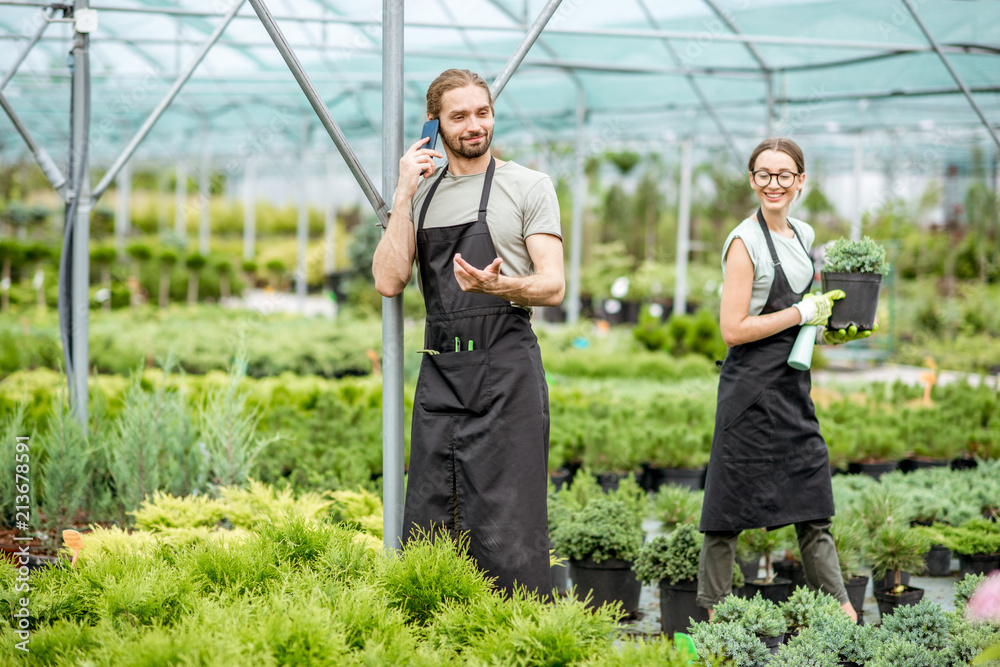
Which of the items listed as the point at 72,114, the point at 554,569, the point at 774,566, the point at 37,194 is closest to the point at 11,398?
the point at 72,114

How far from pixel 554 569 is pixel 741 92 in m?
8.43

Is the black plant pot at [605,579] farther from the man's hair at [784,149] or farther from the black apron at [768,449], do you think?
the man's hair at [784,149]

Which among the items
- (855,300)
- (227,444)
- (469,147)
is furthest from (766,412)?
(227,444)

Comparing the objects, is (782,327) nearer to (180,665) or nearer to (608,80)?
(180,665)

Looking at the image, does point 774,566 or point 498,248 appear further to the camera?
point 774,566

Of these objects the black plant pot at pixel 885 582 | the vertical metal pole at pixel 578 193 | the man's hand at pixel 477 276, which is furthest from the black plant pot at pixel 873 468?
the vertical metal pole at pixel 578 193

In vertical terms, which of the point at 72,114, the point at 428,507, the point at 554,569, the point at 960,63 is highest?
the point at 960,63

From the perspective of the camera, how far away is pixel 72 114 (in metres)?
3.67

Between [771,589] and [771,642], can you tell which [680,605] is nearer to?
[771,589]

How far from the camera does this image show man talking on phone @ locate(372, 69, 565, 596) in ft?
7.54

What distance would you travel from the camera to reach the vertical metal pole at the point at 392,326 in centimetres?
Result: 246

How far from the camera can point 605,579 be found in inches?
131

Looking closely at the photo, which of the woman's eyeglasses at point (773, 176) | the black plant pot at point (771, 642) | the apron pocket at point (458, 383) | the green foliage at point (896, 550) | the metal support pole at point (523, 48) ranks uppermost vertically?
the metal support pole at point (523, 48)

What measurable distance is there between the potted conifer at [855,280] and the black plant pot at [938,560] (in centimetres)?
166
